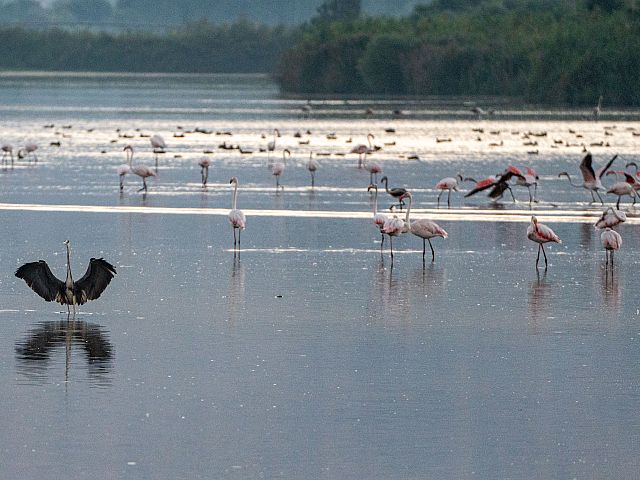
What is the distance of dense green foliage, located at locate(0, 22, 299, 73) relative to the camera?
129 meters

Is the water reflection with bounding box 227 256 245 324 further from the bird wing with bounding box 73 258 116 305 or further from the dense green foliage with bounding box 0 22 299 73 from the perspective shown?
the dense green foliage with bounding box 0 22 299 73

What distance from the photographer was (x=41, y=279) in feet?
35.0

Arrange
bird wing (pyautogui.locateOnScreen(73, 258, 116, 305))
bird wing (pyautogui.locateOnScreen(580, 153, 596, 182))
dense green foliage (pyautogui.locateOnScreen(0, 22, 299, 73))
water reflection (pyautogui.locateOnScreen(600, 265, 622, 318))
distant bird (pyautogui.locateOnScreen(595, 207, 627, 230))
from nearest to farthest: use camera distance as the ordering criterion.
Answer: bird wing (pyautogui.locateOnScreen(73, 258, 116, 305)) → water reflection (pyautogui.locateOnScreen(600, 265, 622, 318)) → distant bird (pyautogui.locateOnScreen(595, 207, 627, 230)) → bird wing (pyautogui.locateOnScreen(580, 153, 596, 182)) → dense green foliage (pyautogui.locateOnScreen(0, 22, 299, 73))

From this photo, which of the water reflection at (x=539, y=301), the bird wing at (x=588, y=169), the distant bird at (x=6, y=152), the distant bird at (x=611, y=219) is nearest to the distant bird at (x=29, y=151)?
the distant bird at (x=6, y=152)

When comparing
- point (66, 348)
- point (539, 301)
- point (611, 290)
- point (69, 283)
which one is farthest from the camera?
point (611, 290)

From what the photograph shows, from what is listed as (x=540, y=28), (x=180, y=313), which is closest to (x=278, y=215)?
(x=180, y=313)

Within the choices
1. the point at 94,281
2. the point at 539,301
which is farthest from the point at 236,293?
the point at 539,301

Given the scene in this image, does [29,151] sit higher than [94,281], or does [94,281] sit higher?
[29,151]

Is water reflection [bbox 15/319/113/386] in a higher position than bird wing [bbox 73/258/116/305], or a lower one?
lower

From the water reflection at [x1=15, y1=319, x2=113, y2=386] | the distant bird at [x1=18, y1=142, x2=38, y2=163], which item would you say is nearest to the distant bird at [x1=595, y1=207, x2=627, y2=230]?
the water reflection at [x1=15, y1=319, x2=113, y2=386]

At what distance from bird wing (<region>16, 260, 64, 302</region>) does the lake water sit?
0.20 m

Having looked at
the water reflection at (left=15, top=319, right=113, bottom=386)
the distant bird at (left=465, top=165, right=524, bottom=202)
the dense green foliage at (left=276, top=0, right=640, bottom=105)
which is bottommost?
the water reflection at (left=15, top=319, right=113, bottom=386)

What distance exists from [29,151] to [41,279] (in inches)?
742

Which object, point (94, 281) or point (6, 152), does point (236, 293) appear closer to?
point (94, 281)
